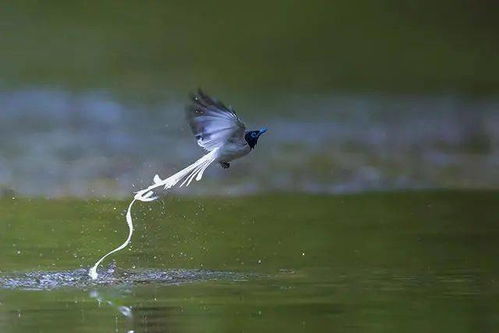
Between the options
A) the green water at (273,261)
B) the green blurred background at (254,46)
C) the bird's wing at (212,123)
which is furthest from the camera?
the green blurred background at (254,46)

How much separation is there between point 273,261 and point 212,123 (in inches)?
40.2

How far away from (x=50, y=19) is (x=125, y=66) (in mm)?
1774

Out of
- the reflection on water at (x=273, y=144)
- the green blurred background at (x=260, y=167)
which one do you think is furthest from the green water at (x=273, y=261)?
the reflection on water at (x=273, y=144)

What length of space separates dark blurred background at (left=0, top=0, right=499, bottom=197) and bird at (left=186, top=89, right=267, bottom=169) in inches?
158

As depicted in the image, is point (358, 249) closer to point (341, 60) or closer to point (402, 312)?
point (402, 312)

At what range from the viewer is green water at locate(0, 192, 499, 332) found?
911 cm

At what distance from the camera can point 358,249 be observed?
38.7 feet

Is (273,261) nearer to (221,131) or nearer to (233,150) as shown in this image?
(233,150)

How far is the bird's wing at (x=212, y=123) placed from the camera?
427 inches

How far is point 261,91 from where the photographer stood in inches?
794

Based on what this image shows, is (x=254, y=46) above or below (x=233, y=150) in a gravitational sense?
above

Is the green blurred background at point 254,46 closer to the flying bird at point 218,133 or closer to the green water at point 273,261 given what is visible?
the green water at point 273,261

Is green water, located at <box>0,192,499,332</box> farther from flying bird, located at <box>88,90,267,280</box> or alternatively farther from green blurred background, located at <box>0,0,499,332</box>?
flying bird, located at <box>88,90,267,280</box>

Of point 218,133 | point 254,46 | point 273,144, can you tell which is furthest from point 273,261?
point 254,46
